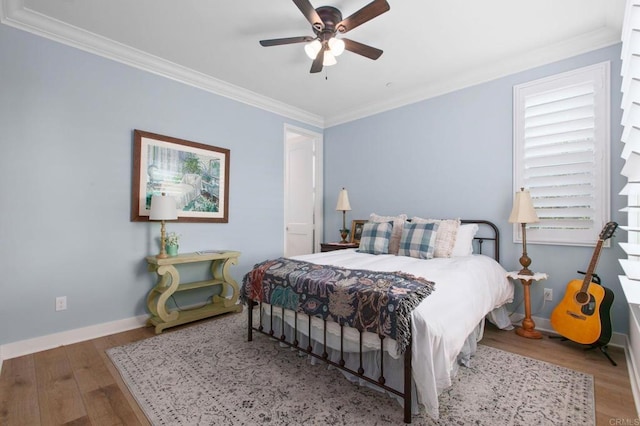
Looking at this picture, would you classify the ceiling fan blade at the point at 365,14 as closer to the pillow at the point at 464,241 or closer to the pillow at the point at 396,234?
the pillow at the point at 396,234

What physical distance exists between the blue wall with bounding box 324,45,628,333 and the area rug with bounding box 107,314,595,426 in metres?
1.12

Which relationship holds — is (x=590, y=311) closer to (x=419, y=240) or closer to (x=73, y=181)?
(x=419, y=240)

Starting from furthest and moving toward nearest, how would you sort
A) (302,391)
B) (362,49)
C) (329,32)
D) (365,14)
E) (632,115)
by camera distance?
1. (362,49)
2. (329,32)
3. (365,14)
4. (302,391)
5. (632,115)

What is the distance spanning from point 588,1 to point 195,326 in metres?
4.37

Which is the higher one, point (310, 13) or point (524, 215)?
point (310, 13)

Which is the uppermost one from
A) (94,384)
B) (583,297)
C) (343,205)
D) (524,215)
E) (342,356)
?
(343,205)

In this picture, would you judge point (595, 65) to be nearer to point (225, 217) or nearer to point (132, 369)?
point (225, 217)

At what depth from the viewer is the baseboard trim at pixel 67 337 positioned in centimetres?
234

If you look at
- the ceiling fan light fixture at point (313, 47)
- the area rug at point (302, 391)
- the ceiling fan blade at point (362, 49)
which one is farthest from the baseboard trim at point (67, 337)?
the ceiling fan blade at point (362, 49)

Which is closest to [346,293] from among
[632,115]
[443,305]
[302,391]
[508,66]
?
[443,305]

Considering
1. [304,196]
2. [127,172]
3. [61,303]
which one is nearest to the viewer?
[61,303]

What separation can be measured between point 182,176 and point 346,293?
7.99 feet

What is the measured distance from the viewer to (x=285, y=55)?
2.97 metres

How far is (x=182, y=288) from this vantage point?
2.98m
